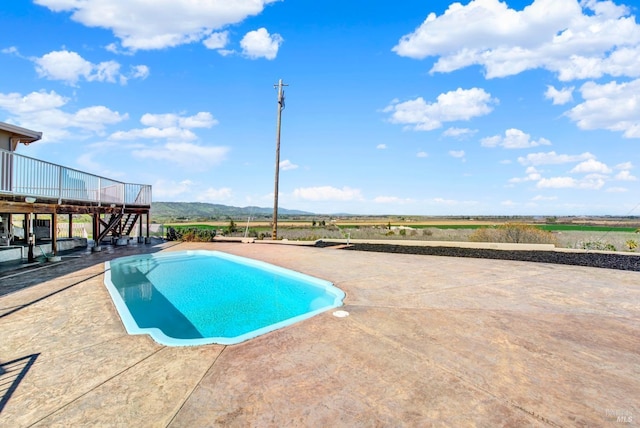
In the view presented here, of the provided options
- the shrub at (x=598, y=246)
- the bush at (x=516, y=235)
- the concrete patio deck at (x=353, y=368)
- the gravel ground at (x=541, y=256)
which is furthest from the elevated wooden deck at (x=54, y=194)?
the shrub at (x=598, y=246)

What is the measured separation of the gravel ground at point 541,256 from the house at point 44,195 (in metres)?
10.6

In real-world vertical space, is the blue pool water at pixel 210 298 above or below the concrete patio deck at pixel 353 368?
below

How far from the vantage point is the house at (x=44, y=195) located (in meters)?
7.85

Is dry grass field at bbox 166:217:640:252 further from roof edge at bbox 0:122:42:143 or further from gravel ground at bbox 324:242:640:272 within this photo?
roof edge at bbox 0:122:42:143

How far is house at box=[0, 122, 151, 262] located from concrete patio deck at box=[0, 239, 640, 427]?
4.29 m

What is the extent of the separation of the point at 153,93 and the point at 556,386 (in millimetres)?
18154

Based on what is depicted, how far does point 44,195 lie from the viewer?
8766mm

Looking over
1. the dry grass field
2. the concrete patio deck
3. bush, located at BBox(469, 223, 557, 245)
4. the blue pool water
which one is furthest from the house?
bush, located at BBox(469, 223, 557, 245)

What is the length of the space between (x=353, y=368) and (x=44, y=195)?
1044 centimetres

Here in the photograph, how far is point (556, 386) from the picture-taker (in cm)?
252

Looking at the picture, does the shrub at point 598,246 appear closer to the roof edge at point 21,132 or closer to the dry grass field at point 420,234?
the dry grass field at point 420,234

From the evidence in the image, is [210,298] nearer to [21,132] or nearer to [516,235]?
[21,132]

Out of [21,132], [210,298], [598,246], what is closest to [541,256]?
[598,246]

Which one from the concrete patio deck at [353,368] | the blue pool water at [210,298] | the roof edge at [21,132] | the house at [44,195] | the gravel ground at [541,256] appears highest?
the roof edge at [21,132]
